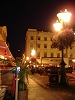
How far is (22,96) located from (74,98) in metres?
2.56

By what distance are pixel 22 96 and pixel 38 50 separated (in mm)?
51962

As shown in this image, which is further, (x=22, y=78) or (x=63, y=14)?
(x=63, y=14)

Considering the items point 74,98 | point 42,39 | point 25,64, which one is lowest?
point 74,98

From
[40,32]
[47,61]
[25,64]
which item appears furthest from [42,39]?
[25,64]

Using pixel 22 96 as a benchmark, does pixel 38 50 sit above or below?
above

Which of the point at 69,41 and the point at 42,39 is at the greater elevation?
the point at 42,39

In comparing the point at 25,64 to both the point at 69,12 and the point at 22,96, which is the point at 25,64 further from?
the point at 69,12

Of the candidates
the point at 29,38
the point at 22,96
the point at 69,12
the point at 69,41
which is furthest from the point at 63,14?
the point at 29,38

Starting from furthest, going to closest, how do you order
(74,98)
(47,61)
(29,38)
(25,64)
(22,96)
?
(29,38) → (47,61) → (25,64) → (74,98) → (22,96)

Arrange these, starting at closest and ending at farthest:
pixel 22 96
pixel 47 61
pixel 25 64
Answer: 1. pixel 22 96
2. pixel 25 64
3. pixel 47 61

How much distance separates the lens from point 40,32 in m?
59.6

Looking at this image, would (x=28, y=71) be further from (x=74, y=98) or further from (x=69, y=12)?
(x=69, y=12)

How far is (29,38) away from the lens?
193 feet

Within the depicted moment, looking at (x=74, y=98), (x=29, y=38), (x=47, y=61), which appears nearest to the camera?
(x=74, y=98)
